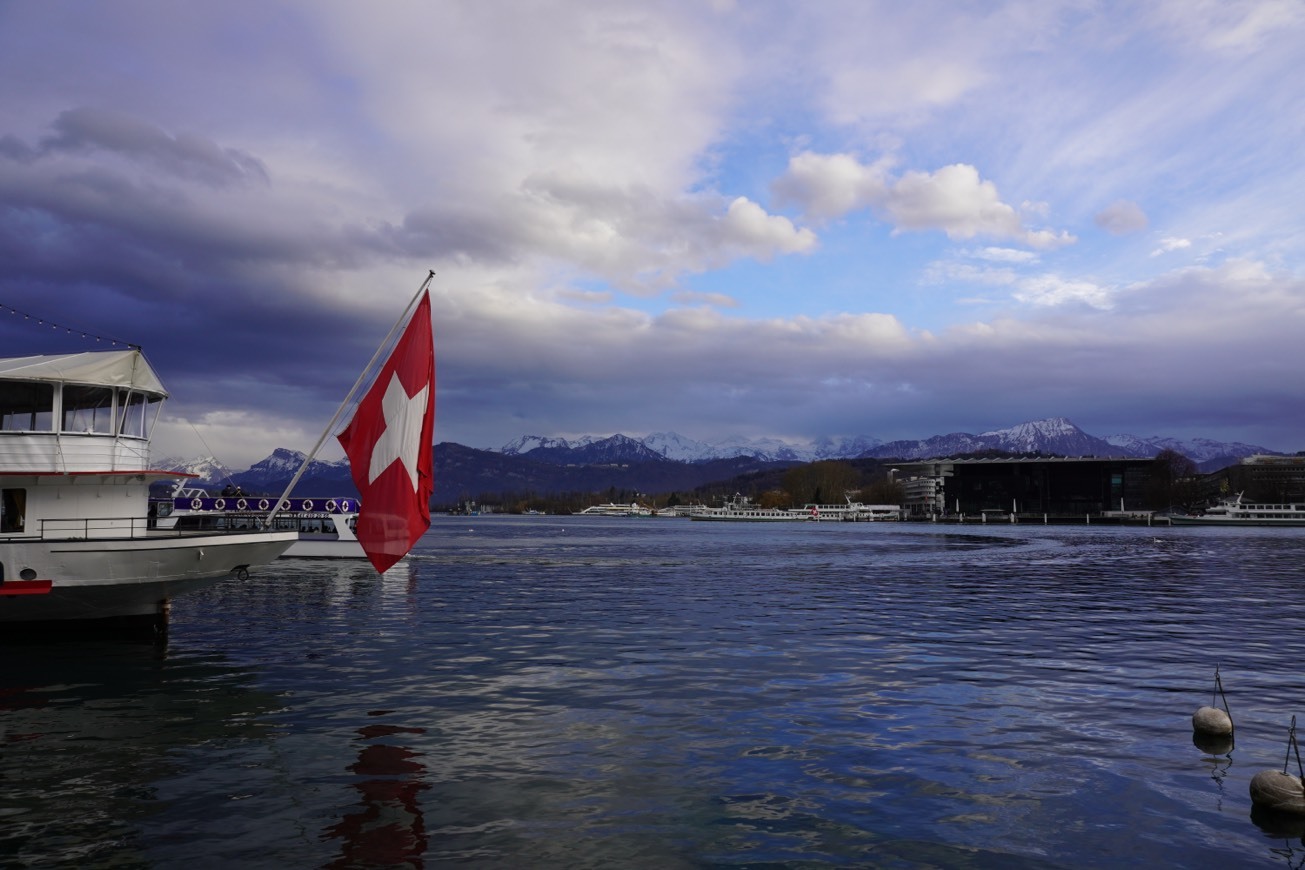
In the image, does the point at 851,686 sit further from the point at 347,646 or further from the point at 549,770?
the point at 347,646

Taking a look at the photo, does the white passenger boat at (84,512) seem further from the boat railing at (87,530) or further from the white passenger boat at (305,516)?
the white passenger boat at (305,516)

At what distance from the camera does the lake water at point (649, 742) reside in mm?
13492

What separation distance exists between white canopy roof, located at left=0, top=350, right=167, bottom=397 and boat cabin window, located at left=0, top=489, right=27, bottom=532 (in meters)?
4.26

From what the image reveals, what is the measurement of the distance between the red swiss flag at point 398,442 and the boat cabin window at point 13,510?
1594cm

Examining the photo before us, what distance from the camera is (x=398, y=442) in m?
23.1

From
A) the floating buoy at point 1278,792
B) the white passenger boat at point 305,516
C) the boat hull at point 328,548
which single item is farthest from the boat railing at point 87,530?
the boat hull at point 328,548

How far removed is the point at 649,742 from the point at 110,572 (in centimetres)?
2192

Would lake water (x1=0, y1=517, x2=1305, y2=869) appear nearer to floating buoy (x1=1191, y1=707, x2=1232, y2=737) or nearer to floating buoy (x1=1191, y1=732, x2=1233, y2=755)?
floating buoy (x1=1191, y1=732, x2=1233, y2=755)

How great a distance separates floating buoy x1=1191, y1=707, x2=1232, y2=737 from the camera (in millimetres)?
19109

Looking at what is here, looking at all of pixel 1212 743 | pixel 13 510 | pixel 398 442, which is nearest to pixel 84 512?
pixel 13 510

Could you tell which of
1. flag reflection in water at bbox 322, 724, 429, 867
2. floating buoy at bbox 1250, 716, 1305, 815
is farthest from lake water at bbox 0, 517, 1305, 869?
floating buoy at bbox 1250, 716, 1305, 815

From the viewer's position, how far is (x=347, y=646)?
33.4 m

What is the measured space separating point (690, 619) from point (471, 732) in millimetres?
22593

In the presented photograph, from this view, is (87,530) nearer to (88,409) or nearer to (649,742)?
(88,409)
